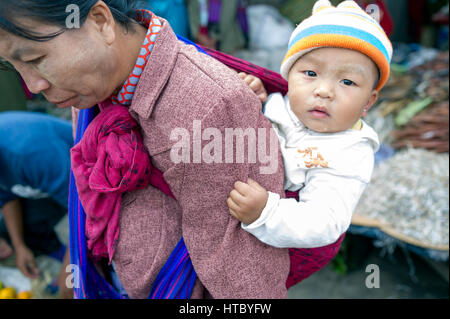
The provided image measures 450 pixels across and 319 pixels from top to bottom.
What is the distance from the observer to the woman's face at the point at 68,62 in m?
0.95

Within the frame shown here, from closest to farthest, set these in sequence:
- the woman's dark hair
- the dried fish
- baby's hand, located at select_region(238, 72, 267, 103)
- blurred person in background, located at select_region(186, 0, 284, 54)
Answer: the woman's dark hair, baby's hand, located at select_region(238, 72, 267, 103), the dried fish, blurred person in background, located at select_region(186, 0, 284, 54)

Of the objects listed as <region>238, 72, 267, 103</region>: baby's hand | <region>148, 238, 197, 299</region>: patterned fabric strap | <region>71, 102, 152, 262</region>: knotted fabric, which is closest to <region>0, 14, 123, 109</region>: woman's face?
<region>71, 102, 152, 262</region>: knotted fabric

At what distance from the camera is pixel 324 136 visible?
1256 millimetres

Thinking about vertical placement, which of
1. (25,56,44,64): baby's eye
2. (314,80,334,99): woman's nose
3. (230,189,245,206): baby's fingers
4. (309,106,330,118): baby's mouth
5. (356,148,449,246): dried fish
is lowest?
(356,148,449,246): dried fish

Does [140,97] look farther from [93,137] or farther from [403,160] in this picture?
[403,160]

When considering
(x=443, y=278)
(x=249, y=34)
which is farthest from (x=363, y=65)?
(x=249, y=34)

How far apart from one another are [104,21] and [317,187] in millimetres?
848

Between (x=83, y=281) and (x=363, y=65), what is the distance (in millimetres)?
1296

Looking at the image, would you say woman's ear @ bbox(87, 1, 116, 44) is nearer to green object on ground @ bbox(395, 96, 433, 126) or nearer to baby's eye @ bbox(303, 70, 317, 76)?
baby's eye @ bbox(303, 70, 317, 76)

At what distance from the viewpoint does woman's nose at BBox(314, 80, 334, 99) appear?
1.18 metres

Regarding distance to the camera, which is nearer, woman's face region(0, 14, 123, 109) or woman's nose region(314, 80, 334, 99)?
woman's face region(0, 14, 123, 109)

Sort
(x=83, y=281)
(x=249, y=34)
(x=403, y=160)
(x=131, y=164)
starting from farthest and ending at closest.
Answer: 1. (x=249, y=34)
2. (x=403, y=160)
3. (x=83, y=281)
4. (x=131, y=164)

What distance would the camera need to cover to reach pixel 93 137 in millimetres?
1156

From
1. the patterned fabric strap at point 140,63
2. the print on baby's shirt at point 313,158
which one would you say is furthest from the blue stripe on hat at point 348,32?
the patterned fabric strap at point 140,63
